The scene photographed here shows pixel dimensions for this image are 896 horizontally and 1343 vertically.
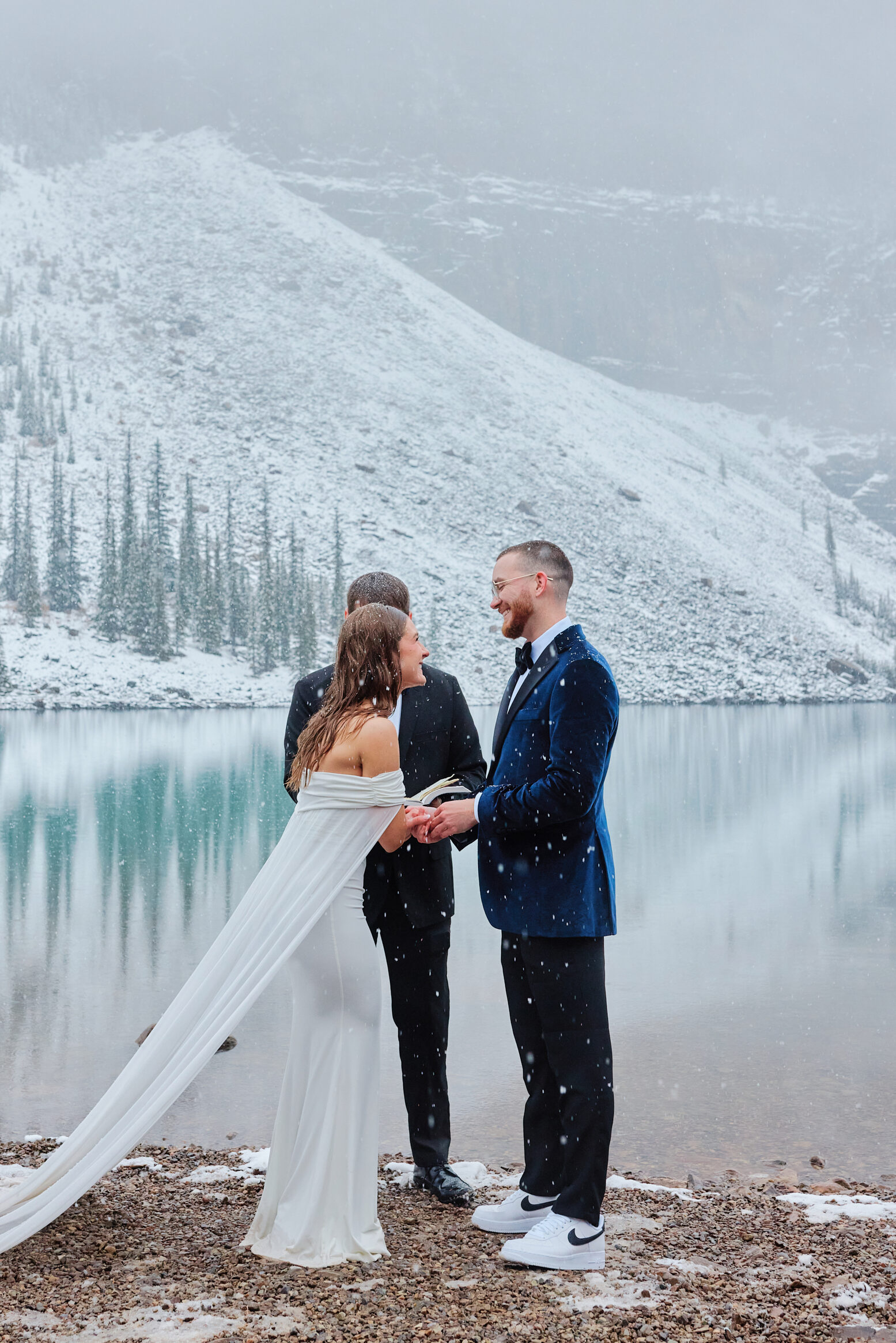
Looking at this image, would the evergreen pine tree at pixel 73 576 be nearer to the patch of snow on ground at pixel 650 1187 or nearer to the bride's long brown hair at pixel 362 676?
the patch of snow on ground at pixel 650 1187

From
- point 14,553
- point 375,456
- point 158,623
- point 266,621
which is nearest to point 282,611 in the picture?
point 266,621

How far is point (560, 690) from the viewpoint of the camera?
3627mm

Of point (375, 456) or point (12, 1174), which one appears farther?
point (375, 456)

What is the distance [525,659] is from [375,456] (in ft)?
282

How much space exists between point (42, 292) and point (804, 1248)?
11085cm

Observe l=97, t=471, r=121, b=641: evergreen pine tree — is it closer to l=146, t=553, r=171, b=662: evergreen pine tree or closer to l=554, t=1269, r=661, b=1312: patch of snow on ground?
l=146, t=553, r=171, b=662: evergreen pine tree

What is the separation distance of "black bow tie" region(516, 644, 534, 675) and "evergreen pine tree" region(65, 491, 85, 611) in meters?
67.3

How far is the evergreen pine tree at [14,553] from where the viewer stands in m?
65.3

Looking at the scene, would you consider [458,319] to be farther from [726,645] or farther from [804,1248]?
[804,1248]

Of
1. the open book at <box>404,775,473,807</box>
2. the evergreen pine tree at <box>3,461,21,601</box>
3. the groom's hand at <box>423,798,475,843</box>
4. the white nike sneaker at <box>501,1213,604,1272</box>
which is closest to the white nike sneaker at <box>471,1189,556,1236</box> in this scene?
the white nike sneaker at <box>501,1213,604,1272</box>

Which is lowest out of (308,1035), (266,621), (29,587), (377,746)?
(308,1035)

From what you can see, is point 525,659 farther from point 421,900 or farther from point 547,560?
point 421,900

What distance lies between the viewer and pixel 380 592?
13.6 ft

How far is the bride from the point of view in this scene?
337cm
